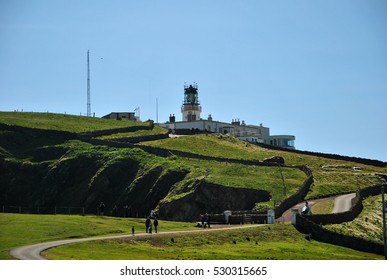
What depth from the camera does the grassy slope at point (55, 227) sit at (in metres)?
68.6

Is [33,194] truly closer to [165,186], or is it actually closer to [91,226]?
[165,186]

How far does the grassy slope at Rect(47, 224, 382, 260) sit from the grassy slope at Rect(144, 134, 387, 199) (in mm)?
31831

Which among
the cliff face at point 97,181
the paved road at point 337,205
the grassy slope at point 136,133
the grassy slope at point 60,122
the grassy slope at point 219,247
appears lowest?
the grassy slope at point 219,247

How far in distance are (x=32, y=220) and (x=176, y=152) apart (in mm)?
63743

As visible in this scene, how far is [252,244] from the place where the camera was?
250ft

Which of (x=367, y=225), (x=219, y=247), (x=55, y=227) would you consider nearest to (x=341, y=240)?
(x=367, y=225)

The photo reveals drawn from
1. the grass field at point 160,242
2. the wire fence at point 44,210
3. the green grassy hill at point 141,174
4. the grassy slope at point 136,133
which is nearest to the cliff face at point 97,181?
the green grassy hill at point 141,174

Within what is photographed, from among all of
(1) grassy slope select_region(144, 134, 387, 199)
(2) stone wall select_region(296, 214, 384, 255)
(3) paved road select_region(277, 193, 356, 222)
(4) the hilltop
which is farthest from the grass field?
(1) grassy slope select_region(144, 134, 387, 199)

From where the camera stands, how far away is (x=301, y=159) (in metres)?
153

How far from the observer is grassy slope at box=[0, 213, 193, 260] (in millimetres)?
68625

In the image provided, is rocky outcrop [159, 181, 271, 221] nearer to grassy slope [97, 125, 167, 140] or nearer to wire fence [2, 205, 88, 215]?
wire fence [2, 205, 88, 215]

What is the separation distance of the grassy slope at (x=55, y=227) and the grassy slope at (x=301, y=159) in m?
36.6

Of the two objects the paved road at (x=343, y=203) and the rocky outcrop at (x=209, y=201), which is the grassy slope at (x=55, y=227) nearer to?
the paved road at (x=343, y=203)
